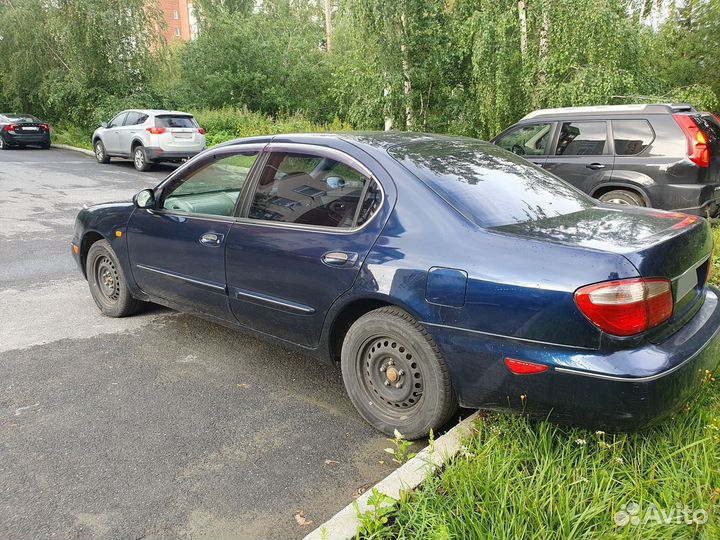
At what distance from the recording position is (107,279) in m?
5.16

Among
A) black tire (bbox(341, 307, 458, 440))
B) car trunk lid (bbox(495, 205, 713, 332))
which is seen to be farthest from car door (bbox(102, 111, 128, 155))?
car trunk lid (bbox(495, 205, 713, 332))

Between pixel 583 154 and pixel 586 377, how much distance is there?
20.4ft

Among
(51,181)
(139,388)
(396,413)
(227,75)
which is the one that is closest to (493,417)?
(396,413)

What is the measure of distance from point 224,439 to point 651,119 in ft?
21.8

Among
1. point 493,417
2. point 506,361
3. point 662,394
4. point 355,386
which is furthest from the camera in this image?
point 355,386

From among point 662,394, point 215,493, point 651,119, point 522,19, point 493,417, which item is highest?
point 522,19

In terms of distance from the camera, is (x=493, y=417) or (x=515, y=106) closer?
(x=493, y=417)

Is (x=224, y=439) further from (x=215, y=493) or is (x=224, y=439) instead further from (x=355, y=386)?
(x=355, y=386)

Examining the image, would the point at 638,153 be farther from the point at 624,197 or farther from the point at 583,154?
the point at 583,154

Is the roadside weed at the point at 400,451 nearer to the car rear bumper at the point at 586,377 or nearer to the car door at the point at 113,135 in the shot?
the car rear bumper at the point at 586,377

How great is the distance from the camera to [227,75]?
26938 millimetres

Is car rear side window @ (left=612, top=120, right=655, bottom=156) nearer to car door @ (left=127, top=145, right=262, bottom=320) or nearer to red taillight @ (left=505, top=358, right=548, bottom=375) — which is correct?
car door @ (left=127, top=145, right=262, bottom=320)

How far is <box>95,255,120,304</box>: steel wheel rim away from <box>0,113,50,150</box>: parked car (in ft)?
71.9

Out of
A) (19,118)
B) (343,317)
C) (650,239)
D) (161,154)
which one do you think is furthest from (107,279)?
(19,118)
